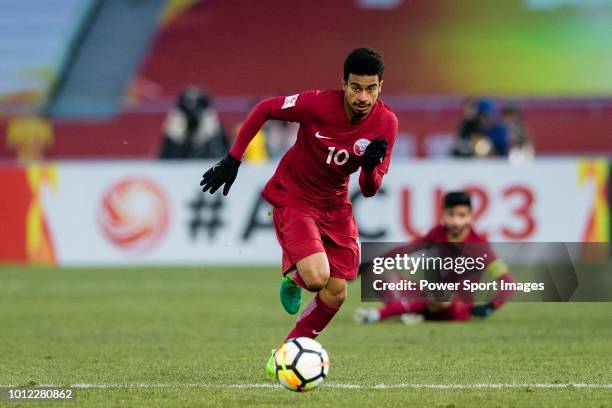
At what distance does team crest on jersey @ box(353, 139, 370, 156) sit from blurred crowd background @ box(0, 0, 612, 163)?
19982mm

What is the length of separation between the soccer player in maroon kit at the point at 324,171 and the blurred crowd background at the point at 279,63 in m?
19.7

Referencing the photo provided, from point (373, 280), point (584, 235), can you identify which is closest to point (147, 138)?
point (584, 235)

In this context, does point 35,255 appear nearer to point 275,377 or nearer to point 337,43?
point 275,377

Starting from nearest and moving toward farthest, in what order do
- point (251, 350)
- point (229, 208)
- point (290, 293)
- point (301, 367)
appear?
point (301, 367) → point (290, 293) → point (251, 350) → point (229, 208)

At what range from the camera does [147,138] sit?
2770 cm

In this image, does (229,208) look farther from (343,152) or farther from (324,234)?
(343,152)

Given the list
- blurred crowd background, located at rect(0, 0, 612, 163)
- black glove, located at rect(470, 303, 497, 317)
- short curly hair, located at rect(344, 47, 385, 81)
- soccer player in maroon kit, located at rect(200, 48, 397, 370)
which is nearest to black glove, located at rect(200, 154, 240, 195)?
soccer player in maroon kit, located at rect(200, 48, 397, 370)

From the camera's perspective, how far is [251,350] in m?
9.18

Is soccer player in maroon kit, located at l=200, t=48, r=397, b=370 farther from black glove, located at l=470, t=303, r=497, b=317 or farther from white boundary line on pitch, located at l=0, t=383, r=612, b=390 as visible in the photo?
black glove, located at l=470, t=303, r=497, b=317

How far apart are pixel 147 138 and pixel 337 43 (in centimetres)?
457

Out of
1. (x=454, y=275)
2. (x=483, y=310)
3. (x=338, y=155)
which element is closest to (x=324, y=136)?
(x=338, y=155)

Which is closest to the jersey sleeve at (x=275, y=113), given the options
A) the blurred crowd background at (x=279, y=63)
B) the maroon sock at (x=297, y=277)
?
the maroon sock at (x=297, y=277)

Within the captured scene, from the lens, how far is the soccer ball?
267 inches

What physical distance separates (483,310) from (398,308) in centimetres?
72
